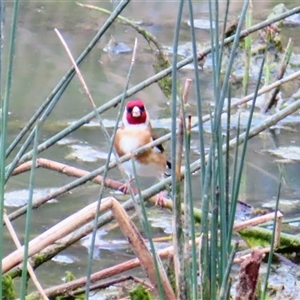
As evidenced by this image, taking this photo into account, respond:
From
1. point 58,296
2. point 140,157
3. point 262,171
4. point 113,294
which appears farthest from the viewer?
point 262,171

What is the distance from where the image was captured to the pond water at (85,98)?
3.82 metres

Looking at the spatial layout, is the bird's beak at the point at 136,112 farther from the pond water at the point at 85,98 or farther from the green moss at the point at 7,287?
the green moss at the point at 7,287

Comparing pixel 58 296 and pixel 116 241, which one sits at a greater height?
pixel 58 296

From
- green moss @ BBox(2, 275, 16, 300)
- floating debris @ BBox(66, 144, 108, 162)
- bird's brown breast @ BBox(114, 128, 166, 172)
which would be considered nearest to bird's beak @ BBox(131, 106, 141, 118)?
bird's brown breast @ BBox(114, 128, 166, 172)

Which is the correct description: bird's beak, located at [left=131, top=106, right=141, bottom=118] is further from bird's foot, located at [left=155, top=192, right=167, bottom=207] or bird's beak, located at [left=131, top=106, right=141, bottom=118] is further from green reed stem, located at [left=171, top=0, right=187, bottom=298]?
green reed stem, located at [left=171, top=0, right=187, bottom=298]

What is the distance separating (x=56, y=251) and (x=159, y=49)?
2.79 meters

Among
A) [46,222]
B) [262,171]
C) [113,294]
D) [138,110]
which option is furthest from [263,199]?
[113,294]

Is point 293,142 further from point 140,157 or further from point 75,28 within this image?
point 75,28

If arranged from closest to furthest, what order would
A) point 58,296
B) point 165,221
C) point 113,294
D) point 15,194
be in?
point 58,296, point 113,294, point 165,221, point 15,194

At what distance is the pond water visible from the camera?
150 inches

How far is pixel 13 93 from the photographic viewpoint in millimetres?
5992

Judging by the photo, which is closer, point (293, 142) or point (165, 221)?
point (165, 221)

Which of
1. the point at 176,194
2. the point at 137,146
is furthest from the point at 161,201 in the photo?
the point at 176,194

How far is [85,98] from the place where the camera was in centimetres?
586
